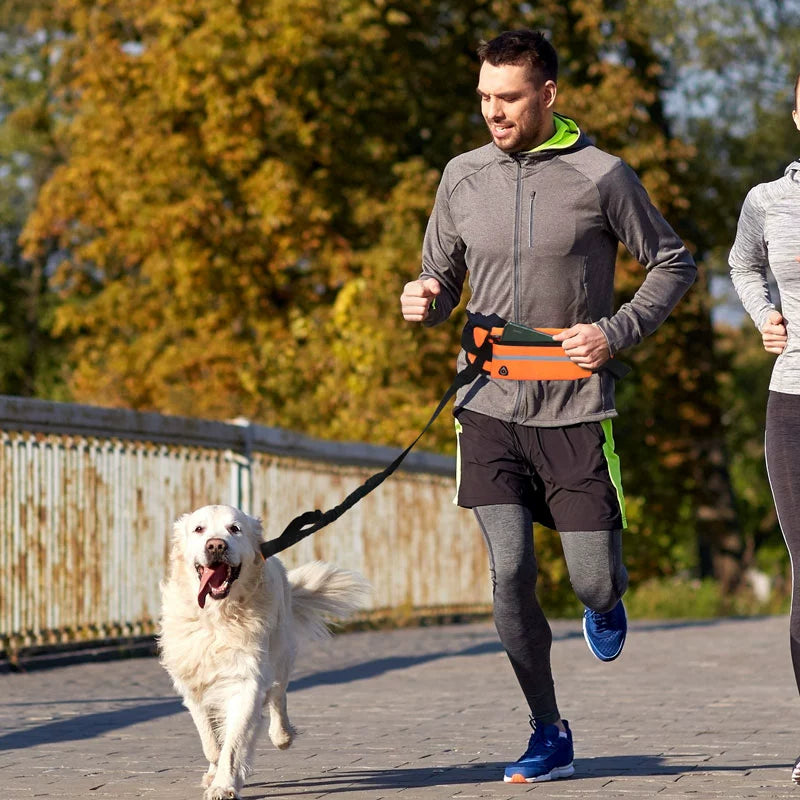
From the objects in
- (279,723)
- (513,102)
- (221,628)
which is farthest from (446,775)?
(513,102)

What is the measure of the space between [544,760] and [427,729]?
1.87 m

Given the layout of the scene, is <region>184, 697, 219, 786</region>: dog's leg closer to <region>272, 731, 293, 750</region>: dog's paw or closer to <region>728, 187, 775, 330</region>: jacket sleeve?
<region>272, 731, 293, 750</region>: dog's paw

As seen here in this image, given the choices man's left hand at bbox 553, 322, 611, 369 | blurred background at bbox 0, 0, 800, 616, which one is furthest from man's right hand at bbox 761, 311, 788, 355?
blurred background at bbox 0, 0, 800, 616

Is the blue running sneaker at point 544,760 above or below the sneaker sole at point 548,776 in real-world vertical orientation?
above

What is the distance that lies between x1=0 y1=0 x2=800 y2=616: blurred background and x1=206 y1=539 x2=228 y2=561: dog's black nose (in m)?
15.2

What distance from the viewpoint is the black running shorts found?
5.75 m

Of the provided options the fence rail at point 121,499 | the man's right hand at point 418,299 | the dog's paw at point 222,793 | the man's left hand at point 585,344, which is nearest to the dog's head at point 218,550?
the dog's paw at point 222,793

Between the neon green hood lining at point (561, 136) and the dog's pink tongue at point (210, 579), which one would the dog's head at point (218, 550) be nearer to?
the dog's pink tongue at point (210, 579)

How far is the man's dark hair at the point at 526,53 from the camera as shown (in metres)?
5.73

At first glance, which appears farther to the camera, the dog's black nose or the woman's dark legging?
the woman's dark legging

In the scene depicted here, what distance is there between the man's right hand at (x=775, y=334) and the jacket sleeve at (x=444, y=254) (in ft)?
3.41

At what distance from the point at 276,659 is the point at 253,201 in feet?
63.9

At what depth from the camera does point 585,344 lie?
18.6ft

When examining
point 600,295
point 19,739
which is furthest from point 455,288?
point 19,739
